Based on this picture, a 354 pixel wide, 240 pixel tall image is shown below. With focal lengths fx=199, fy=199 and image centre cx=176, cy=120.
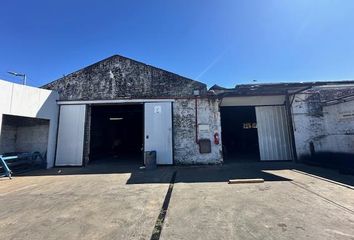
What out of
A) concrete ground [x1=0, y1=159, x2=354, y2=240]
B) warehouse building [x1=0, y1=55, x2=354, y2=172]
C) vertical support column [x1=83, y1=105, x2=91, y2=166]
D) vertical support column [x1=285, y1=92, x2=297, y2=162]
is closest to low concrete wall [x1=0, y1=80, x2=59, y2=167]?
warehouse building [x1=0, y1=55, x2=354, y2=172]

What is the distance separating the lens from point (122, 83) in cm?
1096

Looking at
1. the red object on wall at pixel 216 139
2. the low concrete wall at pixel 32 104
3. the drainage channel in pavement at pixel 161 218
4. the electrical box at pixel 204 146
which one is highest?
the low concrete wall at pixel 32 104

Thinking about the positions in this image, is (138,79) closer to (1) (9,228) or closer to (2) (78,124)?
(2) (78,124)

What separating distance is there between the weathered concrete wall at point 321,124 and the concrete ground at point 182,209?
336 cm

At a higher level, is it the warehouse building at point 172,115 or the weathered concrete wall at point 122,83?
the weathered concrete wall at point 122,83

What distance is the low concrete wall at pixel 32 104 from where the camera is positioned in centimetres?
838

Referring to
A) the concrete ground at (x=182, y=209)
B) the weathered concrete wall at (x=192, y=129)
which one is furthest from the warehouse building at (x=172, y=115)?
the concrete ground at (x=182, y=209)

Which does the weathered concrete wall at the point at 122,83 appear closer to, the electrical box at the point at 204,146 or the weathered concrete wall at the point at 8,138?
the electrical box at the point at 204,146

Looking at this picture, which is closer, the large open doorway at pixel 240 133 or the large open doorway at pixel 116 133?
the large open doorway at pixel 116 133

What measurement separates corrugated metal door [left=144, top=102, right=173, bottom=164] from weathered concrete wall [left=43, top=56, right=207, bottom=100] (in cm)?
A: 70

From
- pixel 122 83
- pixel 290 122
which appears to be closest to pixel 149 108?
pixel 122 83

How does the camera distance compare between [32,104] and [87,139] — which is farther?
[87,139]

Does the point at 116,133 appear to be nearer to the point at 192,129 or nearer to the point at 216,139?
the point at 192,129

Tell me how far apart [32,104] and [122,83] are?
4.35 m
